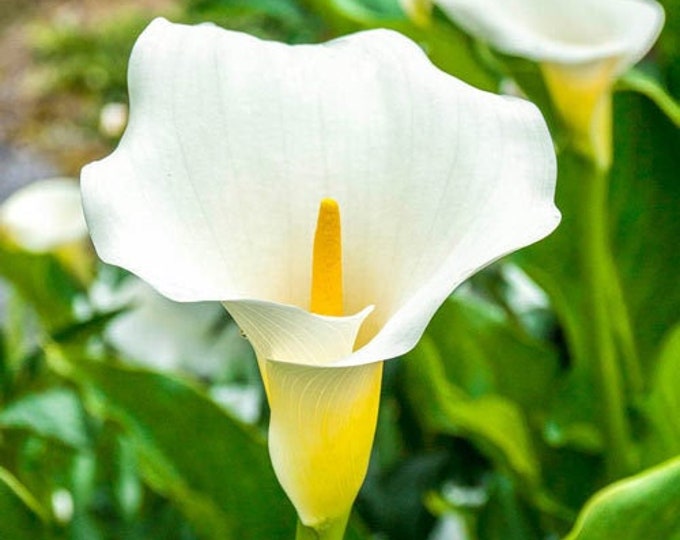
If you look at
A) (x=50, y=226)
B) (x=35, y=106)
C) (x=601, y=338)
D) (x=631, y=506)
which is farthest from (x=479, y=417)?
(x=35, y=106)

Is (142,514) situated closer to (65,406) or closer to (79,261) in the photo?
(65,406)

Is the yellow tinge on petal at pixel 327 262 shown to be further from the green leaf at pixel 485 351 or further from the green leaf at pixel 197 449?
the green leaf at pixel 485 351

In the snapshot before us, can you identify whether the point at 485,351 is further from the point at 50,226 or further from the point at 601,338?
the point at 50,226

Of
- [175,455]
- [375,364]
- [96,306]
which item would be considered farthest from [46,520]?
[96,306]

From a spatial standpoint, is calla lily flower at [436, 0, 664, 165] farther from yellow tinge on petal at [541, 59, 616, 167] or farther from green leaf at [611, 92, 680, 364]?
green leaf at [611, 92, 680, 364]

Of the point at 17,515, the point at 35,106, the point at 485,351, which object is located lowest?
the point at 35,106
